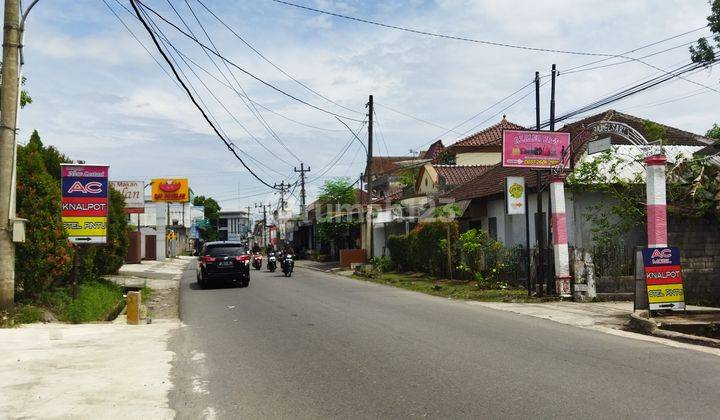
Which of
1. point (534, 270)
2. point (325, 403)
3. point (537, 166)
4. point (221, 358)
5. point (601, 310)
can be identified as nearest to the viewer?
point (325, 403)

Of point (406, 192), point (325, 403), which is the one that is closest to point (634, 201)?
point (325, 403)

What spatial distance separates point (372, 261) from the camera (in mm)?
33156

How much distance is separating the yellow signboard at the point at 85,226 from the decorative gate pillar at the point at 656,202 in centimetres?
1225

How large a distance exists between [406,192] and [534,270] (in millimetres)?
28056

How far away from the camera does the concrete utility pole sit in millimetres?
11469

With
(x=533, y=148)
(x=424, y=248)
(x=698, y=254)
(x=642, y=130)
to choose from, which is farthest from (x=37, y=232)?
(x=642, y=130)

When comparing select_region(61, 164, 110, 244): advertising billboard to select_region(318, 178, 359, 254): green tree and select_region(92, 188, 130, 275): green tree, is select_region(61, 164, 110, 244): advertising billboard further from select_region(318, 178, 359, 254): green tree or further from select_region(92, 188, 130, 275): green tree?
select_region(318, 178, 359, 254): green tree

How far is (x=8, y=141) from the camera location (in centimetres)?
1159

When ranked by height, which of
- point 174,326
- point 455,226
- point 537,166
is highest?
point 537,166

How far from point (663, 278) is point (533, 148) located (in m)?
5.56

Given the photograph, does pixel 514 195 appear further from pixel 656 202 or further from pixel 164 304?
pixel 164 304

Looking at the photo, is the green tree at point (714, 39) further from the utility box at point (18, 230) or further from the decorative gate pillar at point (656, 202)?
the utility box at point (18, 230)

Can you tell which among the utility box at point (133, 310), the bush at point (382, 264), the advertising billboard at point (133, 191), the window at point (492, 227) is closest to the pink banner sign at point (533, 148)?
the window at point (492, 227)

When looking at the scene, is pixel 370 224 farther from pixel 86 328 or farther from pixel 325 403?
pixel 325 403
